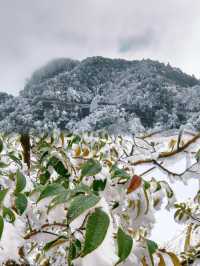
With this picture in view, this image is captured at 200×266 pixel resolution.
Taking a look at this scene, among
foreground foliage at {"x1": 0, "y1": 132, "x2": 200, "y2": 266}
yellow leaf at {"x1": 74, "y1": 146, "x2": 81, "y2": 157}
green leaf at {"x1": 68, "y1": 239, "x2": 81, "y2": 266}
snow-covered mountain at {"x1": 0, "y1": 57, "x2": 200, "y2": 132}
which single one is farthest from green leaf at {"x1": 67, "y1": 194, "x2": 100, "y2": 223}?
snow-covered mountain at {"x1": 0, "y1": 57, "x2": 200, "y2": 132}

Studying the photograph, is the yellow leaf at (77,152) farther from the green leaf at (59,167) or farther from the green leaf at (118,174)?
the green leaf at (118,174)

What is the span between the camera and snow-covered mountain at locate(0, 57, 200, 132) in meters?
1.60

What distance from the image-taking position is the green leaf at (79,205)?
36cm

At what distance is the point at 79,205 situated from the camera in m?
0.37

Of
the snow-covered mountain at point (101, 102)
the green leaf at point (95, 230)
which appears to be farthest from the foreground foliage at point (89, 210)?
the snow-covered mountain at point (101, 102)

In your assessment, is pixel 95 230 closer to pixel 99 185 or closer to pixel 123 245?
pixel 123 245

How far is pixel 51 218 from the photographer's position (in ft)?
1.92

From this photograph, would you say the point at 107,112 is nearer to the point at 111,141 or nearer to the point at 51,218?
the point at 111,141

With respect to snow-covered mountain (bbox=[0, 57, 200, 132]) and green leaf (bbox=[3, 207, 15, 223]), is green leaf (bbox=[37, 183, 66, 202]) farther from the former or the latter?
snow-covered mountain (bbox=[0, 57, 200, 132])

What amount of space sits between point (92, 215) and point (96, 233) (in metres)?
0.02

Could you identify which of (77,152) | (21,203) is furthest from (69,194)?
(77,152)

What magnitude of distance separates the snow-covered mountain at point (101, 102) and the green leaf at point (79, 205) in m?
1.02

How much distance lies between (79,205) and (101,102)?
4.87 ft

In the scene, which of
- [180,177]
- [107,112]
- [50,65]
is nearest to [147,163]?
[180,177]
